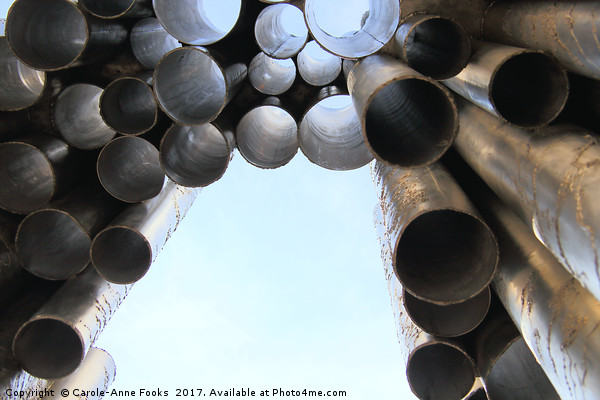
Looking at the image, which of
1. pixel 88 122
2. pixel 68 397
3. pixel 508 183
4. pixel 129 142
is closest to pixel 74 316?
pixel 68 397

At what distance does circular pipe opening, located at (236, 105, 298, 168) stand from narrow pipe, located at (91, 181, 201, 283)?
1.16m

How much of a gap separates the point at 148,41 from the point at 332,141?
90.5 inches

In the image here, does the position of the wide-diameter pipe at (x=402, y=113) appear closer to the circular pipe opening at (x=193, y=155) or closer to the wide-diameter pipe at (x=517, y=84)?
the wide-diameter pipe at (x=517, y=84)

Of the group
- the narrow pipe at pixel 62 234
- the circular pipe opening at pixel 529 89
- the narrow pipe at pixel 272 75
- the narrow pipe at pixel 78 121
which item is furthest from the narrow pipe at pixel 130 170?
the circular pipe opening at pixel 529 89

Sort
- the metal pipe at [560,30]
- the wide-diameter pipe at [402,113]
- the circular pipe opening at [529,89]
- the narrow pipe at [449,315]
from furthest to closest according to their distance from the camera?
the narrow pipe at [449,315] → the wide-diameter pipe at [402,113] → the circular pipe opening at [529,89] → the metal pipe at [560,30]

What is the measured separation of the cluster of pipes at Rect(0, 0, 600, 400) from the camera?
8.25 ft

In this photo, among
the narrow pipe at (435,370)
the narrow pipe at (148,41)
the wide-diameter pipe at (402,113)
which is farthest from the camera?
the narrow pipe at (148,41)

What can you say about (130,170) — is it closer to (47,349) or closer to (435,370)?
(47,349)

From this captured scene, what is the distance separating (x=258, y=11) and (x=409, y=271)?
2698 mm

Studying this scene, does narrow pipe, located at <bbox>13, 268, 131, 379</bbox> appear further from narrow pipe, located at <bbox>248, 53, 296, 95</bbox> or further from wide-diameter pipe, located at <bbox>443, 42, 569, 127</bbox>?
wide-diameter pipe, located at <bbox>443, 42, 569, 127</bbox>

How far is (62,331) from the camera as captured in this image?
15.0 feet

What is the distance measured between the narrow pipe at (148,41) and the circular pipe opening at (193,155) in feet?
3.58

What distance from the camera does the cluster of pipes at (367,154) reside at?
252 centimetres

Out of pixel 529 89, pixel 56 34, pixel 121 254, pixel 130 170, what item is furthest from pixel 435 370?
pixel 56 34
